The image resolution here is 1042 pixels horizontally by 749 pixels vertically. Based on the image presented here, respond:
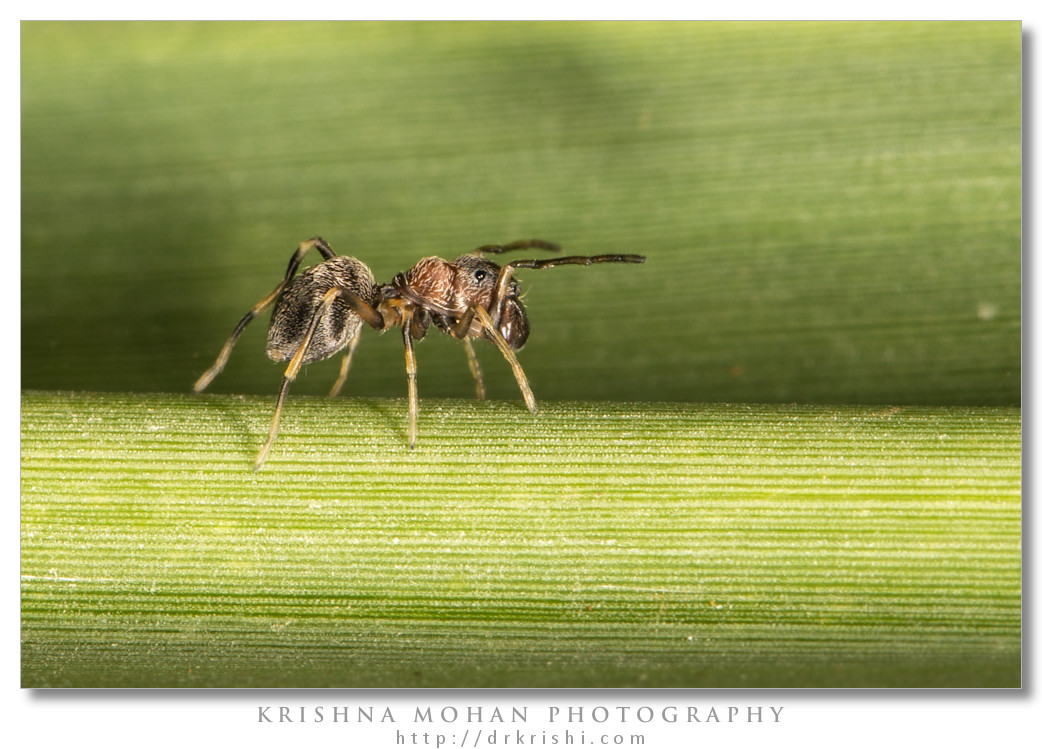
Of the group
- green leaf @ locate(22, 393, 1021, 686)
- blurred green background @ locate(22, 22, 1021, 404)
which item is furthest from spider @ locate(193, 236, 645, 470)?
green leaf @ locate(22, 393, 1021, 686)

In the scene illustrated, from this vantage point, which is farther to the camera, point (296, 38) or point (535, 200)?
point (296, 38)

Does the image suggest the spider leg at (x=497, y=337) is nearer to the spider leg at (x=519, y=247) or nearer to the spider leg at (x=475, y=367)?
the spider leg at (x=475, y=367)

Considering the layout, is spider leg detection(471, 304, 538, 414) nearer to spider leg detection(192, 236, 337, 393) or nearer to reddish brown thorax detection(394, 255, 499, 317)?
reddish brown thorax detection(394, 255, 499, 317)

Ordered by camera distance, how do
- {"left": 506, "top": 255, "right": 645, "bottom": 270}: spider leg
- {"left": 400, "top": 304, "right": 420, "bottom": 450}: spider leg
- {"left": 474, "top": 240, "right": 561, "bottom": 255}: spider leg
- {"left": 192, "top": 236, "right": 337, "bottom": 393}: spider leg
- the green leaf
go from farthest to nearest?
{"left": 474, "top": 240, "right": 561, "bottom": 255}: spider leg < {"left": 192, "top": 236, "right": 337, "bottom": 393}: spider leg < {"left": 506, "top": 255, "right": 645, "bottom": 270}: spider leg < {"left": 400, "top": 304, "right": 420, "bottom": 450}: spider leg < the green leaf

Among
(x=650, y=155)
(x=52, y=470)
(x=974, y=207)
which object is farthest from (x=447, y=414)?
(x=974, y=207)

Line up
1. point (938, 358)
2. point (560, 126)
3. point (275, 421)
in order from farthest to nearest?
point (560, 126), point (938, 358), point (275, 421)
